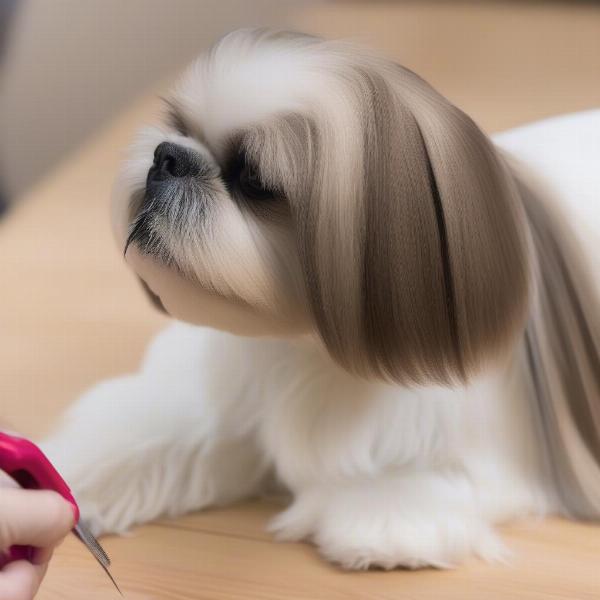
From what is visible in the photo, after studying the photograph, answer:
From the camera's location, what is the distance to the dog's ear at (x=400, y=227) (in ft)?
3.17

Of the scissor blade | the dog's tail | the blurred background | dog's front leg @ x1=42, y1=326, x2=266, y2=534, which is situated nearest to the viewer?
the scissor blade

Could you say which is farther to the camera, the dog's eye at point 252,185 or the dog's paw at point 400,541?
the dog's paw at point 400,541

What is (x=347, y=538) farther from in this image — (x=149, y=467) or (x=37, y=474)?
(x=37, y=474)

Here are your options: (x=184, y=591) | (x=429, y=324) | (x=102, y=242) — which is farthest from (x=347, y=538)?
(x=102, y=242)

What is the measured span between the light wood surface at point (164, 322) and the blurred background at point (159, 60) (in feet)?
0.03

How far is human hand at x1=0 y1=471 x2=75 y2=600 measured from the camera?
2.62 ft

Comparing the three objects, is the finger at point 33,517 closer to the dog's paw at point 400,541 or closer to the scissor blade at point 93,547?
the scissor blade at point 93,547

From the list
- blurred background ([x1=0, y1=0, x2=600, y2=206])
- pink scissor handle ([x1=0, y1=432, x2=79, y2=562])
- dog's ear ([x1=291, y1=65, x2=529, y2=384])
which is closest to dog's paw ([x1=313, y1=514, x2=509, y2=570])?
dog's ear ([x1=291, y1=65, x2=529, y2=384])

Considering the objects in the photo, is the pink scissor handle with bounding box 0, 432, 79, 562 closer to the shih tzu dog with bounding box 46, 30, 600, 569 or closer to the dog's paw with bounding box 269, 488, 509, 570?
the shih tzu dog with bounding box 46, 30, 600, 569

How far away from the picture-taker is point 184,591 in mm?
1191

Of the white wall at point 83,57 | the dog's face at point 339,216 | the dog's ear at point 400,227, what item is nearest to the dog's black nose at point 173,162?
the dog's face at point 339,216

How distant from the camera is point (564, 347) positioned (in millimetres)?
1204

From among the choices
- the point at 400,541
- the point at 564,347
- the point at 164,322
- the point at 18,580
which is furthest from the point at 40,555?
the point at 164,322

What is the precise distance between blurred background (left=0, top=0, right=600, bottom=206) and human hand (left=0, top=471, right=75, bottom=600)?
1692 millimetres
